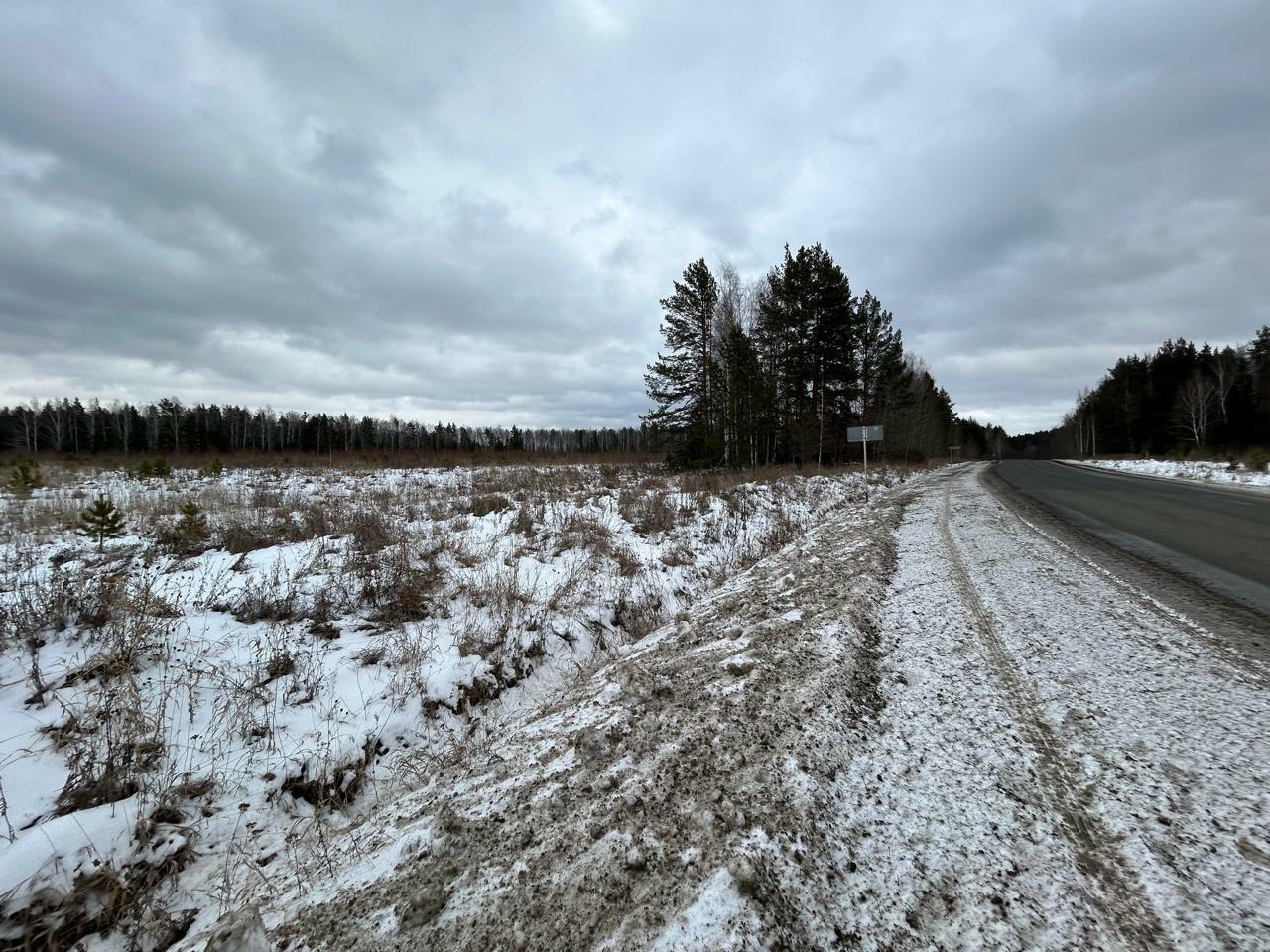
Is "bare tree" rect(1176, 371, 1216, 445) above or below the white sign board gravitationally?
above

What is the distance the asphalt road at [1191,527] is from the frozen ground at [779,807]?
2045mm

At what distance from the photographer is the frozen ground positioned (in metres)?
1.48

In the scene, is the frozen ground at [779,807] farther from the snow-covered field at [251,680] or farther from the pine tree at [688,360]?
the pine tree at [688,360]

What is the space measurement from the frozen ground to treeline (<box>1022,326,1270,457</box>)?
144ft

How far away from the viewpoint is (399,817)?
2336 millimetres

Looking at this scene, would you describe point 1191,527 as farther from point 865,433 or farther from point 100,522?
point 100,522

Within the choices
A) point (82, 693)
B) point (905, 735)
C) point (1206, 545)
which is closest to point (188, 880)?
point (82, 693)

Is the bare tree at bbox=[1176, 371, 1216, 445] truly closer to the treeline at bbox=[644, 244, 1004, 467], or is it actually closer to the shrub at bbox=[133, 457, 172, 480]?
the treeline at bbox=[644, 244, 1004, 467]

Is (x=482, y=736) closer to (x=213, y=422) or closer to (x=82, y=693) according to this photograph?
(x=82, y=693)

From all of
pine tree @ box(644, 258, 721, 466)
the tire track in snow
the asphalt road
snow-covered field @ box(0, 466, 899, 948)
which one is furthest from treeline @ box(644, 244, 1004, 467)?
the tire track in snow

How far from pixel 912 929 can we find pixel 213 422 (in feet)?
294

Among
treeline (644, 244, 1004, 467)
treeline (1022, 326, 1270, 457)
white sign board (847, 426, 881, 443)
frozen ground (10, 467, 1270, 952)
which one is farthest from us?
treeline (1022, 326, 1270, 457)

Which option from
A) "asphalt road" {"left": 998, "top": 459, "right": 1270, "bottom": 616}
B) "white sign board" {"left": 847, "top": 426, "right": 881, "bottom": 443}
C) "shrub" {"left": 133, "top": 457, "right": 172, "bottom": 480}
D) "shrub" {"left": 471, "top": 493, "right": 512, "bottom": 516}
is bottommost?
"asphalt road" {"left": 998, "top": 459, "right": 1270, "bottom": 616}

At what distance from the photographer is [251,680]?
3359 mm
